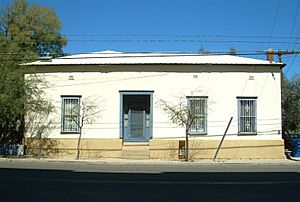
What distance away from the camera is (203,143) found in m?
26.1

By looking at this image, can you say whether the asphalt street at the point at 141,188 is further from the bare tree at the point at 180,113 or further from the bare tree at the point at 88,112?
the bare tree at the point at 88,112

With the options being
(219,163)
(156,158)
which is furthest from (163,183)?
(156,158)

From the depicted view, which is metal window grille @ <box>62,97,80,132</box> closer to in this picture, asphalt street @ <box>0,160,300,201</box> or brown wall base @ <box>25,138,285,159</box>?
brown wall base @ <box>25,138,285,159</box>

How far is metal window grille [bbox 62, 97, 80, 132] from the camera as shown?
26.8 metres

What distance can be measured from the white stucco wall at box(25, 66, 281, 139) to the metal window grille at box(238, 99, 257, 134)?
0.99ft

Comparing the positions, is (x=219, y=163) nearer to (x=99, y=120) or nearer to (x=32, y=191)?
(x=99, y=120)

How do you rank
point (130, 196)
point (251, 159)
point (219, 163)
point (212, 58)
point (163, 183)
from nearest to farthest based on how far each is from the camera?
point (130, 196)
point (163, 183)
point (219, 163)
point (251, 159)
point (212, 58)

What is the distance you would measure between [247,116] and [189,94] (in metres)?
3.84

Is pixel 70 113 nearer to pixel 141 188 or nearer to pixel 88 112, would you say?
pixel 88 112

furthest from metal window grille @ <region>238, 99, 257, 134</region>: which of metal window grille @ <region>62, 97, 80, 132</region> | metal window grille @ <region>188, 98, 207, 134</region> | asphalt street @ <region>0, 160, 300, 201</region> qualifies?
asphalt street @ <region>0, 160, 300, 201</region>

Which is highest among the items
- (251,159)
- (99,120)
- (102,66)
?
(102,66)

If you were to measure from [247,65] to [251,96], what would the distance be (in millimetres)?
1945

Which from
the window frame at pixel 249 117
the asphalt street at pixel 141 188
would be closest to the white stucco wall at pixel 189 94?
the window frame at pixel 249 117

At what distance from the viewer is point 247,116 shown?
2648 centimetres
